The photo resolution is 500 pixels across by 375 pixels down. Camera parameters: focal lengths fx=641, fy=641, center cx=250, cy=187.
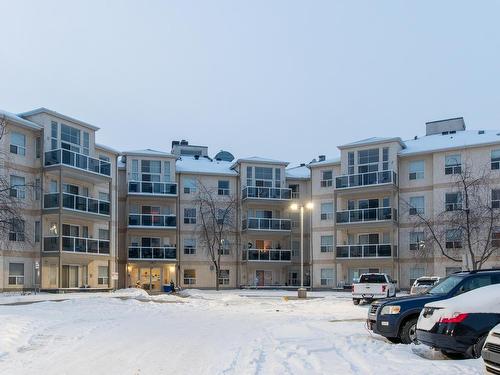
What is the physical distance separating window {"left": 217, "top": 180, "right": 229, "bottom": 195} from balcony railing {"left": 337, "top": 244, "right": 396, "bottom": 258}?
12528mm

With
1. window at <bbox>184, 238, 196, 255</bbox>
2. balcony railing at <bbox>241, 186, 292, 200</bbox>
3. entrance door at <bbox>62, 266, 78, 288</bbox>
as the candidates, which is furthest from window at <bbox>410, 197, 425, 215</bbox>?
entrance door at <bbox>62, 266, 78, 288</bbox>

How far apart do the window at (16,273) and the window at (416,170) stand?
3128 centimetres

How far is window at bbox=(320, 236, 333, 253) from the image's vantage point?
190 feet

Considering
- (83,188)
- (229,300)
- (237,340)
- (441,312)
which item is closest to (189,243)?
(83,188)

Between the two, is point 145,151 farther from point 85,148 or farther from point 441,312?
point 441,312

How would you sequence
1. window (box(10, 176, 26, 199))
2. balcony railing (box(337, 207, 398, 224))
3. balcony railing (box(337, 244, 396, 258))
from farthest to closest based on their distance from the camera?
balcony railing (box(337, 207, 398, 224))
balcony railing (box(337, 244, 396, 258))
window (box(10, 176, 26, 199))

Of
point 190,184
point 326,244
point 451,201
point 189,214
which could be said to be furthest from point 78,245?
point 451,201

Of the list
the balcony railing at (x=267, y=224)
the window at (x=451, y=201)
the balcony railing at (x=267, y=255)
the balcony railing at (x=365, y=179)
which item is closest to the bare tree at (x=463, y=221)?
the window at (x=451, y=201)

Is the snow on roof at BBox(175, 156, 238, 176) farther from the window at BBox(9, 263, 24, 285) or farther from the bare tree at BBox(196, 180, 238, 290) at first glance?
the window at BBox(9, 263, 24, 285)

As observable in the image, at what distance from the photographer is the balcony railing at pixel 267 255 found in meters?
59.0

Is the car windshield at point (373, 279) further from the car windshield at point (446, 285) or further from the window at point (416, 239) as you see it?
the car windshield at point (446, 285)

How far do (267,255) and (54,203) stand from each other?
2184 cm

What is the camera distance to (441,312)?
1166 centimetres

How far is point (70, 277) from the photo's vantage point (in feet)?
155
